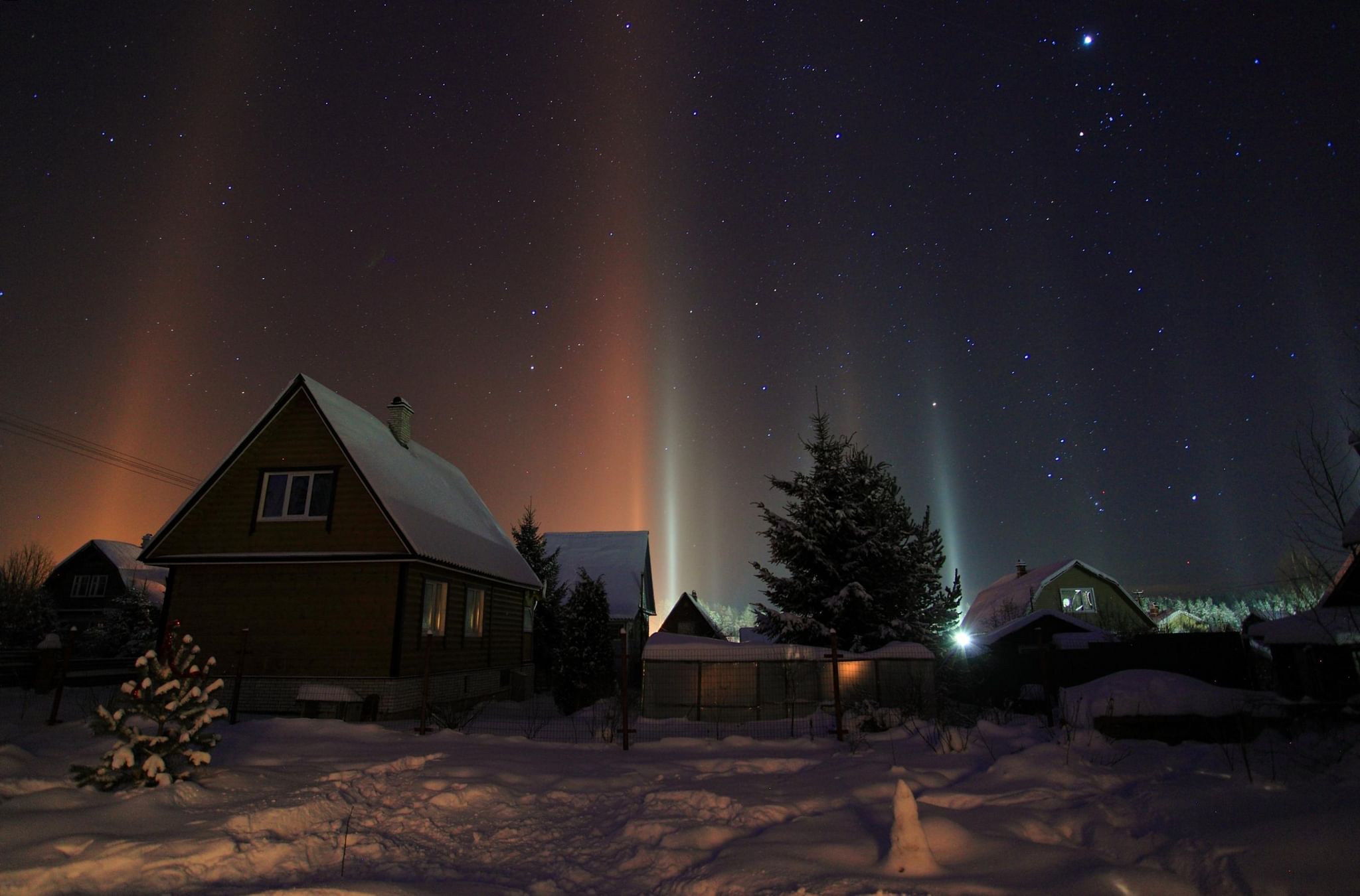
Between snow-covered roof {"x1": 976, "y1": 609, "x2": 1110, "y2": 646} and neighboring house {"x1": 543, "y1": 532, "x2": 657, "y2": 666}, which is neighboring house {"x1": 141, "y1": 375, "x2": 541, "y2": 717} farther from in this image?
snow-covered roof {"x1": 976, "y1": 609, "x2": 1110, "y2": 646}

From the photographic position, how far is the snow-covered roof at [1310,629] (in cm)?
1339

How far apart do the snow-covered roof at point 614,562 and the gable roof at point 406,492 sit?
12541mm

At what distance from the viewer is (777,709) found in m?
17.6

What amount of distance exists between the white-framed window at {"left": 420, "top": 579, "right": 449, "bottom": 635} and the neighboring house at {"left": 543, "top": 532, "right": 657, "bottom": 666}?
16.1m

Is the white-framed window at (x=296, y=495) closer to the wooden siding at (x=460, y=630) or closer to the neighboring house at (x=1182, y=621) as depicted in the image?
the wooden siding at (x=460, y=630)

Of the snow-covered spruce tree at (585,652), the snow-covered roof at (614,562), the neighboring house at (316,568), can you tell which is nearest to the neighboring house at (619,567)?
the snow-covered roof at (614,562)

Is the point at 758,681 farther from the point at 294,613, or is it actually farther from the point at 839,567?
the point at 294,613


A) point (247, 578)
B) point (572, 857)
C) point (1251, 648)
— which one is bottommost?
point (572, 857)

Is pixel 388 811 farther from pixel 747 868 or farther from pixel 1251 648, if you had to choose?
pixel 1251 648

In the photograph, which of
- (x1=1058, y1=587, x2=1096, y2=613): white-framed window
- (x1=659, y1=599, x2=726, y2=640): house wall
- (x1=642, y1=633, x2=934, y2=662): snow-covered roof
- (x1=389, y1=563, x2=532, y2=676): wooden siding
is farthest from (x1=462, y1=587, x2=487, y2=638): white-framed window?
(x1=1058, y1=587, x2=1096, y2=613): white-framed window

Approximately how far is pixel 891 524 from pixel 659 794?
672 inches

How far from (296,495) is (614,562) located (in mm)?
25700

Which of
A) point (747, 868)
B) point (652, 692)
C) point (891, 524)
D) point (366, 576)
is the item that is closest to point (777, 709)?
point (652, 692)

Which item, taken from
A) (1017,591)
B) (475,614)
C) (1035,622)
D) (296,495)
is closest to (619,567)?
(475,614)
